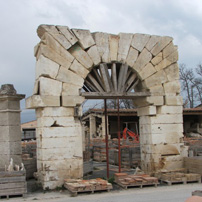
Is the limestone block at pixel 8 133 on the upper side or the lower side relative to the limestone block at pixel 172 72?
lower

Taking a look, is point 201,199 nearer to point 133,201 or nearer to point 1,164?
point 133,201

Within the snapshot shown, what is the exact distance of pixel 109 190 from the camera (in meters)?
8.76

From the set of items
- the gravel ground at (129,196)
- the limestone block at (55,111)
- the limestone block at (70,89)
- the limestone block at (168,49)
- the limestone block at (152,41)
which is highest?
the limestone block at (152,41)

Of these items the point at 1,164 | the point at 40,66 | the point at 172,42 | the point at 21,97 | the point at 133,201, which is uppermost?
the point at 172,42

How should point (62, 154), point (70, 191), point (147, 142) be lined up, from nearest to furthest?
point (70, 191), point (62, 154), point (147, 142)

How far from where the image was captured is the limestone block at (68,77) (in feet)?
31.2

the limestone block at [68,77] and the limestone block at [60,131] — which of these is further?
the limestone block at [68,77]

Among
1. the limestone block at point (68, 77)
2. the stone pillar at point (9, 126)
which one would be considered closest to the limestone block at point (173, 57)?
the limestone block at point (68, 77)

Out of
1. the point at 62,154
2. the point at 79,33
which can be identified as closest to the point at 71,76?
A: the point at 79,33

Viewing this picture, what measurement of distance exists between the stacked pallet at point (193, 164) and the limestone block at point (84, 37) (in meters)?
4.88

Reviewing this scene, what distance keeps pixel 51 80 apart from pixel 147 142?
3809 millimetres

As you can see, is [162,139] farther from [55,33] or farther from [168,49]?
[55,33]

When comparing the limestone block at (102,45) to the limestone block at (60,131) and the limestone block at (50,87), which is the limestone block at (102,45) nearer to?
the limestone block at (50,87)

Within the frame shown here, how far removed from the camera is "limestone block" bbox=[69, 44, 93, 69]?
9836mm
